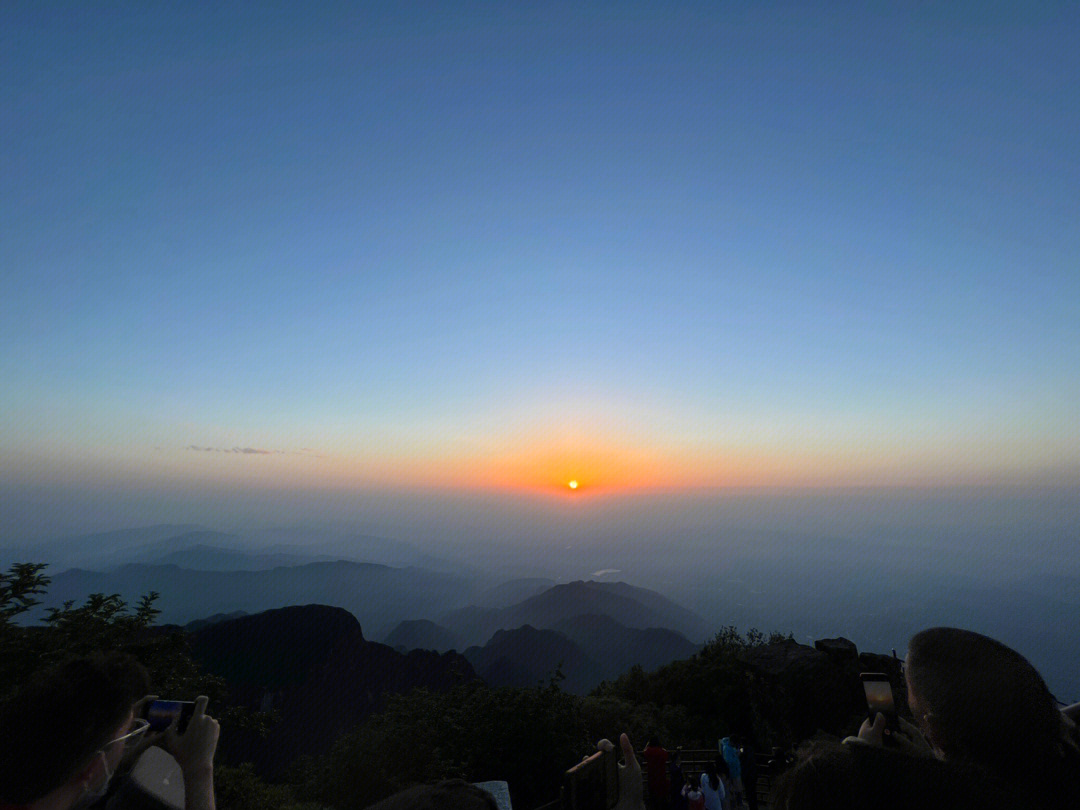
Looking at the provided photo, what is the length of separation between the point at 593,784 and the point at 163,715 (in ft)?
16.5

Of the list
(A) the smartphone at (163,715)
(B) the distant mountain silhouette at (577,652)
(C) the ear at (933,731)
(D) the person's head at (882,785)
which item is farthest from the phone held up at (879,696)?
(B) the distant mountain silhouette at (577,652)

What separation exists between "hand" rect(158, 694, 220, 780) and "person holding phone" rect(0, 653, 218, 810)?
0.38 feet

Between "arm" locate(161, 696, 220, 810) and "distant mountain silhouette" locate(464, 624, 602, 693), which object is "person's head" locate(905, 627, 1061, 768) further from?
"distant mountain silhouette" locate(464, 624, 602, 693)

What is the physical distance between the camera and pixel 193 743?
2.28 metres

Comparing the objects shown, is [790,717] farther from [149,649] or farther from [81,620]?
[81,620]

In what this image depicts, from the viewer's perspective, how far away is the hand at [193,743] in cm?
224

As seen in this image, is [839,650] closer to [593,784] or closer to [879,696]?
[593,784]

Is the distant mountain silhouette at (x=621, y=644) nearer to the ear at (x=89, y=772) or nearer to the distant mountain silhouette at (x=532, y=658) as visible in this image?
the distant mountain silhouette at (x=532, y=658)

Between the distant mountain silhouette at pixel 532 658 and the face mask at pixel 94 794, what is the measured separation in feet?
451

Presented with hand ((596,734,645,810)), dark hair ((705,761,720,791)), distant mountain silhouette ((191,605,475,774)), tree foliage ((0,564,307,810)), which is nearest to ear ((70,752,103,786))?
hand ((596,734,645,810))

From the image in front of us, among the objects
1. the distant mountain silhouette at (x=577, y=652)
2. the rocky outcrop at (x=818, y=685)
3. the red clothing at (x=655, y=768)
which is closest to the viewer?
the red clothing at (x=655, y=768)

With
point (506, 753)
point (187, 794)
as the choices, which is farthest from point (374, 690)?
point (187, 794)

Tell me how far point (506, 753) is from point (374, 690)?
7913 cm

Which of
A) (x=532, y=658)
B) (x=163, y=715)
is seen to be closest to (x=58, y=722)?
(x=163, y=715)
